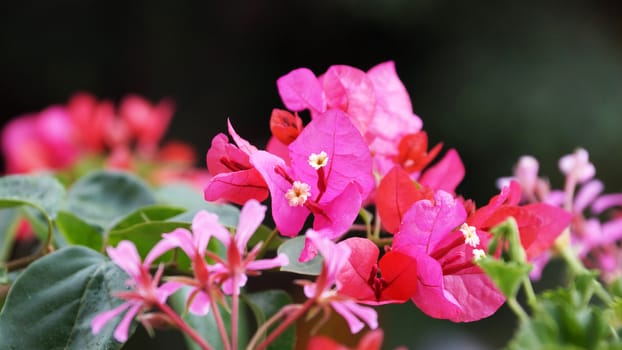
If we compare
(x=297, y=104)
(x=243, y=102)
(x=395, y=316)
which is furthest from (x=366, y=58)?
(x=297, y=104)

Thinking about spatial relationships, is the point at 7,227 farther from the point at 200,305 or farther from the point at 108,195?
the point at 200,305

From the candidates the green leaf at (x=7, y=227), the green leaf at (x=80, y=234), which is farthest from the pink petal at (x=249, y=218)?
the green leaf at (x=7, y=227)

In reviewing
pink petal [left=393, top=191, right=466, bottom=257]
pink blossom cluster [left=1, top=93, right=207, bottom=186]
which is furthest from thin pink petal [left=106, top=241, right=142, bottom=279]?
pink blossom cluster [left=1, top=93, right=207, bottom=186]

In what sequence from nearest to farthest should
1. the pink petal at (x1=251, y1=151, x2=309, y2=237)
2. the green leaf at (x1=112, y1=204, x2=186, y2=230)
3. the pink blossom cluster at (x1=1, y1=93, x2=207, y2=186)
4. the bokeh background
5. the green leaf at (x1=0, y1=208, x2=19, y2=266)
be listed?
the pink petal at (x1=251, y1=151, x2=309, y2=237), the green leaf at (x1=112, y1=204, x2=186, y2=230), the green leaf at (x1=0, y1=208, x2=19, y2=266), the pink blossom cluster at (x1=1, y1=93, x2=207, y2=186), the bokeh background

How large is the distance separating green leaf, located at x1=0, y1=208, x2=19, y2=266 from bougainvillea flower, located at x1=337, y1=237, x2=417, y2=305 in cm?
43

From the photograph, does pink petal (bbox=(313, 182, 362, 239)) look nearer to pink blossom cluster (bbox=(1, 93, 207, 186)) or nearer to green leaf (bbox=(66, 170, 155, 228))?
green leaf (bbox=(66, 170, 155, 228))

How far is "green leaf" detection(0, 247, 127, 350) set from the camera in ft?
1.26

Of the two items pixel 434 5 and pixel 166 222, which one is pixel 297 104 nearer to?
pixel 166 222

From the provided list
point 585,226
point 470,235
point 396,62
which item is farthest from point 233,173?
point 396,62

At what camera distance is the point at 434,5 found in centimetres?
252

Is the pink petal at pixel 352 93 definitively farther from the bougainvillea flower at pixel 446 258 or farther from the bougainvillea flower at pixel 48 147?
the bougainvillea flower at pixel 48 147

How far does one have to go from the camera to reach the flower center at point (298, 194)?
1.25 ft

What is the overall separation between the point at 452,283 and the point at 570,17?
2331 mm

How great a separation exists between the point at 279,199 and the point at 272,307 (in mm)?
108
